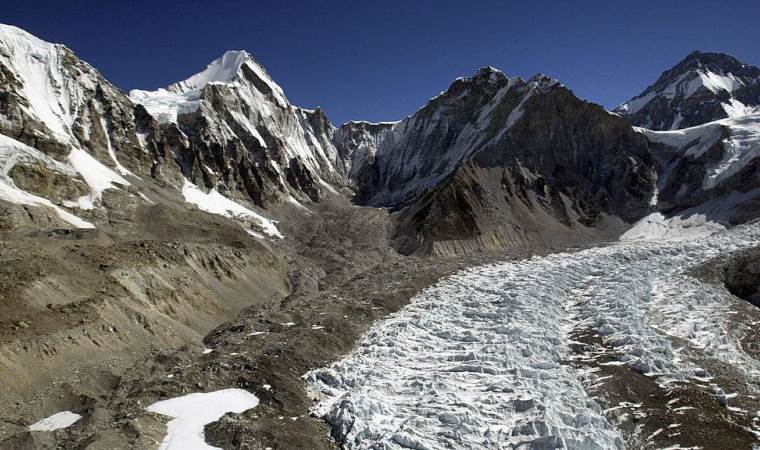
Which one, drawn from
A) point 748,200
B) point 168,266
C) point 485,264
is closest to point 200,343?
point 168,266

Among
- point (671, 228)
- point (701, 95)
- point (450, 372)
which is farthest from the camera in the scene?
point (701, 95)

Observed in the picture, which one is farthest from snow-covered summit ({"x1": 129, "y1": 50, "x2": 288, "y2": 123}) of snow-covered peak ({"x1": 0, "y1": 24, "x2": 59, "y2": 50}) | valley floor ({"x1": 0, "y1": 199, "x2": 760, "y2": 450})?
valley floor ({"x1": 0, "y1": 199, "x2": 760, "y2": 450})

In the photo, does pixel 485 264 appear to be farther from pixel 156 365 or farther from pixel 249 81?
pixel 249 81

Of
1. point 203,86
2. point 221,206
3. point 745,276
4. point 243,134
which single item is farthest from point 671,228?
point 203,86

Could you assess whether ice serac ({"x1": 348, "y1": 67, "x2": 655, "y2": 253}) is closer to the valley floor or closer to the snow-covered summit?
the valley floor

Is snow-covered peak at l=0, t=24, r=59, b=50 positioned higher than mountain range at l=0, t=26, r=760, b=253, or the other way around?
snow-covered peak at l=0, t=24, r=59, b=50

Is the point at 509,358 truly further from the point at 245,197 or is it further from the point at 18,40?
the point at 18,40
